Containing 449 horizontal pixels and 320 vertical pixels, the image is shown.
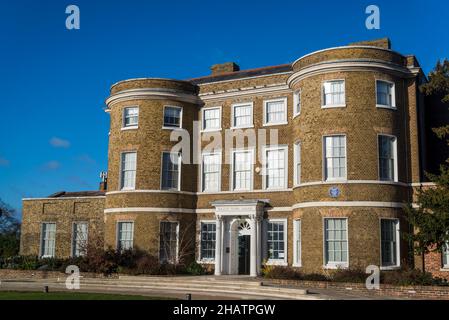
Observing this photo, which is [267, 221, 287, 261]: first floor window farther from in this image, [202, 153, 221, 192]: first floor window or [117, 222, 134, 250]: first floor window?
[117, 222, 134, 250]: first floor window

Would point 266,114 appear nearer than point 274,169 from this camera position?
No

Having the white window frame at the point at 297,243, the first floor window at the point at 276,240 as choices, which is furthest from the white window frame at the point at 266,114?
the white window frame at the point at 297,243

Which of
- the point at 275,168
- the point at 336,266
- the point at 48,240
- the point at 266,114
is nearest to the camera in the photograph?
the point at 336,266

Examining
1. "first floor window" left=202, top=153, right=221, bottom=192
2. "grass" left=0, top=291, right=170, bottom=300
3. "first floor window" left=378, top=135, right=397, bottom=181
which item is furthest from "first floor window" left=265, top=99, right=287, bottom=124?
"grass" left=0, top=291, right=170, bottom=300

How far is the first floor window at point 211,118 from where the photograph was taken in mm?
29250

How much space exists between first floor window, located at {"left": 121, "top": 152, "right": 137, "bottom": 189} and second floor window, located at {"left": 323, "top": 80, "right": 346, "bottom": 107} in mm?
10691

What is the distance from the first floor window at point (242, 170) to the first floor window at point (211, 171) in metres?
0.93

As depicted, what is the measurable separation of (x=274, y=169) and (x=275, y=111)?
307cm

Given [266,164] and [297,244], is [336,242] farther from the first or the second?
[266,164]

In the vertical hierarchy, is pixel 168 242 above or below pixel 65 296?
above

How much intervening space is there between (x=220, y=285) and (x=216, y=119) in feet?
33.1

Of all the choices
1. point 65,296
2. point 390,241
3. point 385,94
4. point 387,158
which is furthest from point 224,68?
point 65,296

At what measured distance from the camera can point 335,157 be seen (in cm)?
2400

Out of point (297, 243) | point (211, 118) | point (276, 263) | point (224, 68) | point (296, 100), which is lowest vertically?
point (276, 263)
